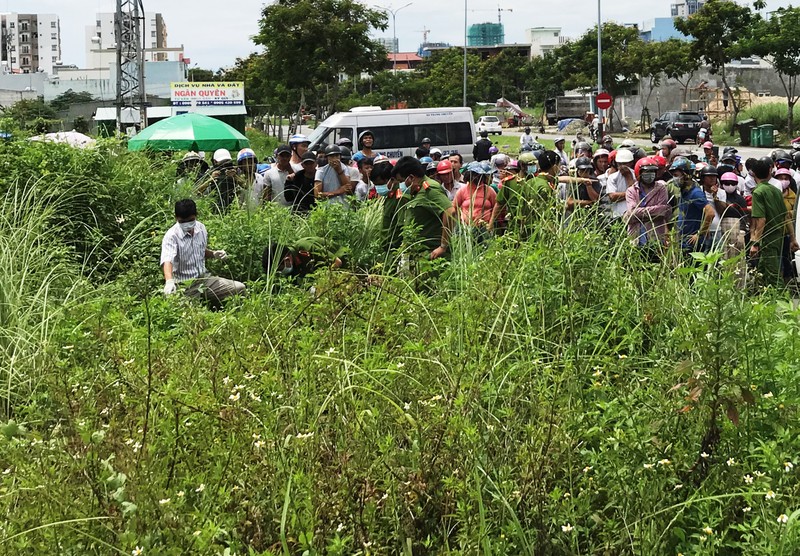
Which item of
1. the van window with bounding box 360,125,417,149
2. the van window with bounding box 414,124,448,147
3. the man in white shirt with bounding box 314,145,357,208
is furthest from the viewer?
the van window with bounding box 414,124,448,147

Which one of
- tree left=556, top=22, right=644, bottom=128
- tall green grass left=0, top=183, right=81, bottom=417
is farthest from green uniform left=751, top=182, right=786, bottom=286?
tree left=556, top=22, right=644, bottom=128

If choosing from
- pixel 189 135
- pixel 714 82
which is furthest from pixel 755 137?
pixel 189 135

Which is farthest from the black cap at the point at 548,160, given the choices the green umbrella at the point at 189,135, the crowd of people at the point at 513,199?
the green umbrella at the point at 189,135

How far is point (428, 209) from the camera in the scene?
844 centimetres

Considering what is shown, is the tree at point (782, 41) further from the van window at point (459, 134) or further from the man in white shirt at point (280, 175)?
the man in white shirt at point (280, 175)

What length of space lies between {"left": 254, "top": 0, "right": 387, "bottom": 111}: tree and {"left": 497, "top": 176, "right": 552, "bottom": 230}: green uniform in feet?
122

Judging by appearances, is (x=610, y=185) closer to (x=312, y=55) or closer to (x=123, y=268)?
(x=123, y=268)

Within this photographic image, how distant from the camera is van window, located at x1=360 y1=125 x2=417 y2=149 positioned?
942 inches

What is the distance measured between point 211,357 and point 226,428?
0.78m

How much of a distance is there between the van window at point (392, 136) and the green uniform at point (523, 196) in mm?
16093

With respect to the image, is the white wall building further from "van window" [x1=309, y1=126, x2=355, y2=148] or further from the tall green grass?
the tall green grass

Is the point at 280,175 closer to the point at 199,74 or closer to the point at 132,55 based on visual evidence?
the point at 132,55

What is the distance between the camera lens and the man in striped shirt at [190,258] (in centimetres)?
807

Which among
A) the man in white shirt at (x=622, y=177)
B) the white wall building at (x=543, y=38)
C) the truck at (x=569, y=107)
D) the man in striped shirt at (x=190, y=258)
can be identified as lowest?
the man in striped shirt at (x=190, y=258)
